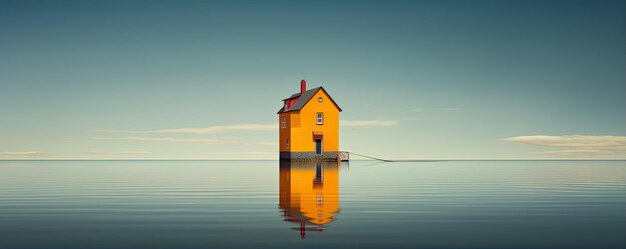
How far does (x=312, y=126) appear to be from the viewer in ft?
210

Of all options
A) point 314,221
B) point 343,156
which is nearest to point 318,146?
point 343,156

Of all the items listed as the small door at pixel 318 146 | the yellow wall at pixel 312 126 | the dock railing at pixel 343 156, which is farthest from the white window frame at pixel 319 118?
the dock railing at pixel 343 156

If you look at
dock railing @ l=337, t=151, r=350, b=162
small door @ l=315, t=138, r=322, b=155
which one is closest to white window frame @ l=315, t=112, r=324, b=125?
small door @ l=315, t=138, r=322, b=155

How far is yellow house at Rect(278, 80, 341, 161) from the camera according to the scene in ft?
208

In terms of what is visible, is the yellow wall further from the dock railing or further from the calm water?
the calm water

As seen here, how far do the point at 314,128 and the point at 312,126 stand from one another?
31 cm

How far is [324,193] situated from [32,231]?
37.4 ft

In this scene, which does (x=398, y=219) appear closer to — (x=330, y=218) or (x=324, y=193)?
(x=330, y=218)

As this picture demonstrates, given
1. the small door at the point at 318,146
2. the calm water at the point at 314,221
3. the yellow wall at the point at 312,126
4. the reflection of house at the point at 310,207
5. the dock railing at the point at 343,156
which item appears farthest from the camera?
the dock railing at the point at 343,156

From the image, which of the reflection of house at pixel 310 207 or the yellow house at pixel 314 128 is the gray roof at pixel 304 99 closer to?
the yellow house at pixel 314 128

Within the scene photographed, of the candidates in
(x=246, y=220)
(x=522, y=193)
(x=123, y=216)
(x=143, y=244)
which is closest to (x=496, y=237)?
(x=246, y=220)

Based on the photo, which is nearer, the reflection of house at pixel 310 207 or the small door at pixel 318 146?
the reflection of house at pixel 310 207

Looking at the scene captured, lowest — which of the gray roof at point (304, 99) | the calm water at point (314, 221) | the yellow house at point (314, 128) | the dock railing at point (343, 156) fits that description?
the calm water at point (314, 221)

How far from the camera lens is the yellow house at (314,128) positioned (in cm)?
6353
